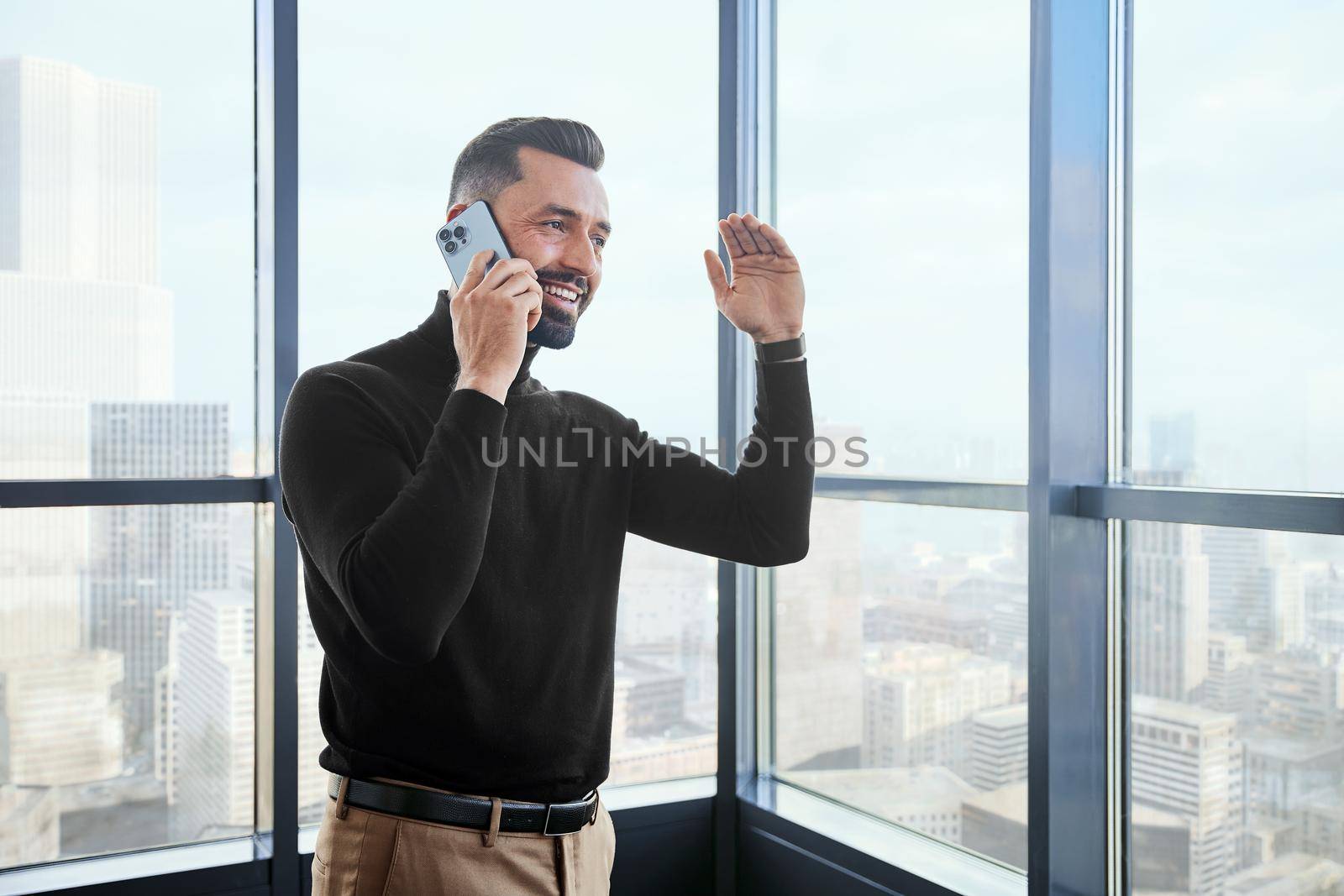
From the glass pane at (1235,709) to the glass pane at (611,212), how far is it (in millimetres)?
1076

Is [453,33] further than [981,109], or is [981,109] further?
[453,33]

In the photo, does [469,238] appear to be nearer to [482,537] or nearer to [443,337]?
[443,337]

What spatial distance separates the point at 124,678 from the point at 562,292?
1.33 metres

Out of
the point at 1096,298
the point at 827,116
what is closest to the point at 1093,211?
the point at 1096,298

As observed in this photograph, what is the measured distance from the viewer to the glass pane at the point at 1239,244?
139 cm

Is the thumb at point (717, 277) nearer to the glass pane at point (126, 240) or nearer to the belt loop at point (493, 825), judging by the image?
the belt loop at point (493, 825)

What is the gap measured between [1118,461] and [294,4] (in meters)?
1.87

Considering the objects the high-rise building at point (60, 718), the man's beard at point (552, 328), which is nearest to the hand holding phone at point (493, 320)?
the man's beard at point (552, 328)

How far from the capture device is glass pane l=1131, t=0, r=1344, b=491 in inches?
54.8

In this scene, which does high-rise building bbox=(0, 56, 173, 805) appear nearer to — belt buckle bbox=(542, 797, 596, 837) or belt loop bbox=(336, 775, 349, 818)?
belt loop bbox=(336, 775, 349, 818)

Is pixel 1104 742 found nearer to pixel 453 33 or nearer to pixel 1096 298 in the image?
pixel 1096 298

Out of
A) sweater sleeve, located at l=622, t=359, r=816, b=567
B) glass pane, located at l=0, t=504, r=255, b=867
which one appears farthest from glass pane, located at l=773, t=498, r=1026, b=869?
glass pane, located at l=0, t=504, r=255, b=867

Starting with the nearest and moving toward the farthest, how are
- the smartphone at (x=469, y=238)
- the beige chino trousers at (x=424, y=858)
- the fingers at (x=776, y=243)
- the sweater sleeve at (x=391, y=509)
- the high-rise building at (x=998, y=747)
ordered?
1. the sweater sleeve at (x=391, y=509)
2. the beige chino trousers at (x=424, y=858)
3. the smartphone at (x=469, y=238)
4. the fingers at (x=776, y=243)
5. the high-rise building at (x=998, y=747)

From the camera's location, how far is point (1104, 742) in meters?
1.67
